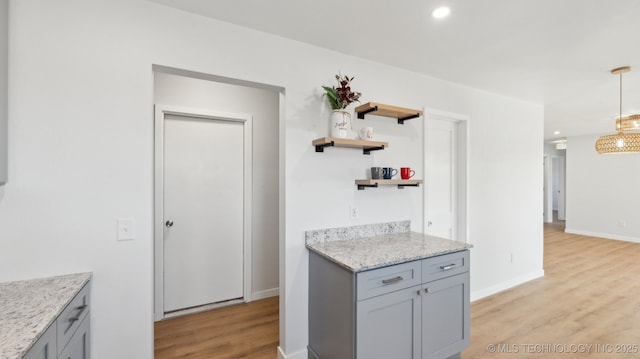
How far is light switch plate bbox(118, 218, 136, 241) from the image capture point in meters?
1.60

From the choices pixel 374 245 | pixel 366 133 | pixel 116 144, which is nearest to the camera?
pixel 116 144

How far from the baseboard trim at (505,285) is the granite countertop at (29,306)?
3.50 meters

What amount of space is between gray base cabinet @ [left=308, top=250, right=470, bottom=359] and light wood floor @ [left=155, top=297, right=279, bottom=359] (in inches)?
20.8

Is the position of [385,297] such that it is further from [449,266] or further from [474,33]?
[474,33]

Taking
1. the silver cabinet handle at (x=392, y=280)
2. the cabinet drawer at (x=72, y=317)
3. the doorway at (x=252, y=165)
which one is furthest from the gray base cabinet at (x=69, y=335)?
the silver cabinet handle at (x=392, y=280)

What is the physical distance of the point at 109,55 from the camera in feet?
5.20

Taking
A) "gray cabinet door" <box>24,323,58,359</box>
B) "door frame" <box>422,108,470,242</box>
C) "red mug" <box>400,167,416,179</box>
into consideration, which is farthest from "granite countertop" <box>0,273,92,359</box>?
"door frame" <box>422,108,470,242</box>

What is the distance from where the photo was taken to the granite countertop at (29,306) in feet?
2.89

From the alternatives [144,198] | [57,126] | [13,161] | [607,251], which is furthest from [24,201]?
[607,251]

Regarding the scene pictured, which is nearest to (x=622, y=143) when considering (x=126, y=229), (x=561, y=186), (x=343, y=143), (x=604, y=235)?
(x=343, y=143)

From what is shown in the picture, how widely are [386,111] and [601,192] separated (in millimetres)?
7062

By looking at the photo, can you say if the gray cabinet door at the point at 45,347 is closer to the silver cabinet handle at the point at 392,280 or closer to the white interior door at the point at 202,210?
the silver cabinet handle at the point at 392,280

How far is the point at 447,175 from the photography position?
3.12 m

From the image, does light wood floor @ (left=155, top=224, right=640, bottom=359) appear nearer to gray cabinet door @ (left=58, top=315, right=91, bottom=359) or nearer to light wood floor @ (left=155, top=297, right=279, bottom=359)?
light wood floor @ (left=155, top=297, right=279, bottom=359)
